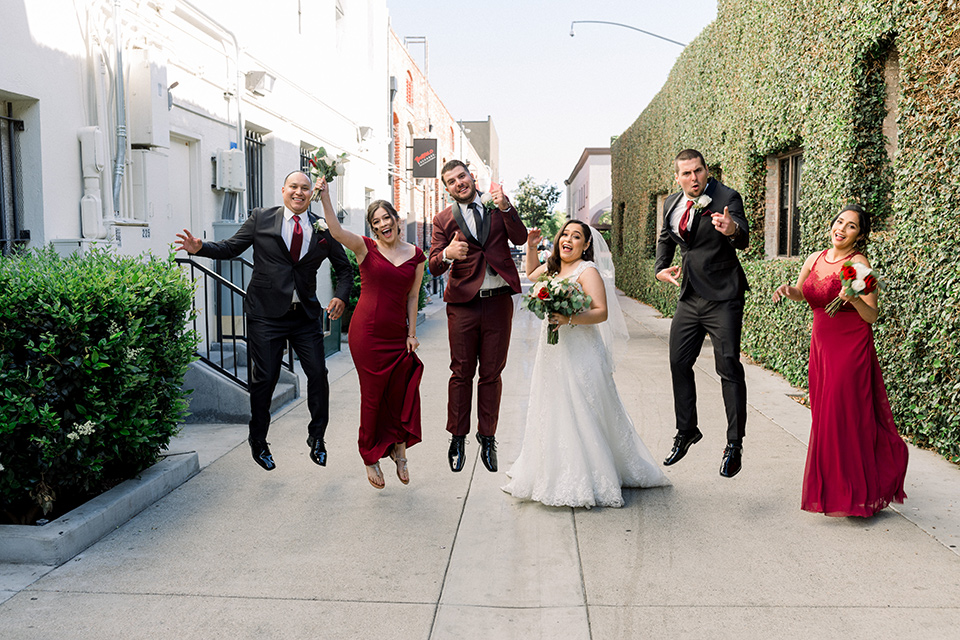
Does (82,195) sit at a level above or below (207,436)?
above

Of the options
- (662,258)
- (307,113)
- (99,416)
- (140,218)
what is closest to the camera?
(99,416)

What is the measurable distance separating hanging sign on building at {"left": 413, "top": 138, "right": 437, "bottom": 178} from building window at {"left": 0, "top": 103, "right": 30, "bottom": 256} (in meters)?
17.3

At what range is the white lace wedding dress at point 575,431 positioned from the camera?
4875 millimetres

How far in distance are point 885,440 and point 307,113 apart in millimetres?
11269

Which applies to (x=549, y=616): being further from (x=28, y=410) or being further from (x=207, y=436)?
(x=207, y=436)

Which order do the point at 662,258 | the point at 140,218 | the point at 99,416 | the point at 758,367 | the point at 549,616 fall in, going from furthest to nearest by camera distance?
the point at 758,367, the point at 140,218, the point at 662,258, the point at 99,416, the point at 549,616

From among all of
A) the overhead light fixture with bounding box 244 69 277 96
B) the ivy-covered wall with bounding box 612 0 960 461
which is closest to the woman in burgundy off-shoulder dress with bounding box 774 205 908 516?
the ivy-covered wall with bounding box 612 0 960 461

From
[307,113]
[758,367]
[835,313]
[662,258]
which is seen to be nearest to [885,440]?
[835,313]

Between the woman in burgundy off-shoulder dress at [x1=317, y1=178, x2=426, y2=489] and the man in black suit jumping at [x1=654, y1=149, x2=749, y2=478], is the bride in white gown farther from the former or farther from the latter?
the woman in burgundy off-shoulder dress at [x1=317, y1=178, x2=426, y2=489]

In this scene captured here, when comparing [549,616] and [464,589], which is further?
[464,589]

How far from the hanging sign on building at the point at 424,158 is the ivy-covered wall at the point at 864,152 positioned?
1163 cm

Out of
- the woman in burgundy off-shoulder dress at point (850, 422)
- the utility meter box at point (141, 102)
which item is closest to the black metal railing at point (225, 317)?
the utility meter box at point (141, 102)

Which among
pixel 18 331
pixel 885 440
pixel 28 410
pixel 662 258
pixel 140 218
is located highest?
pixel 140 218

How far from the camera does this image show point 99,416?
175 inches
